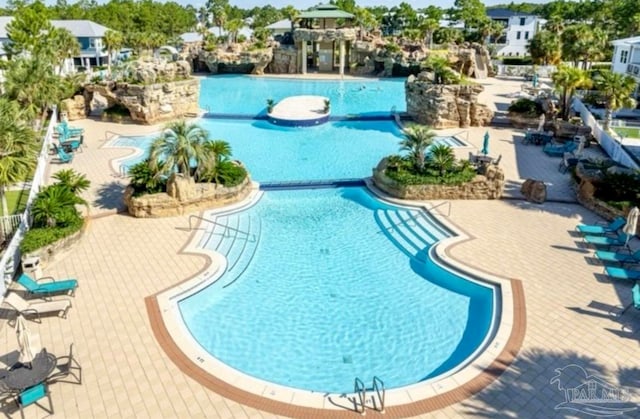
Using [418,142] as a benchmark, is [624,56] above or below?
above

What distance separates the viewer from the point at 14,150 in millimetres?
15805

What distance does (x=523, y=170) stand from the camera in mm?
24438

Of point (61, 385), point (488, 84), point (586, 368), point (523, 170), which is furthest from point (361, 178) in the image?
point (488, 84)

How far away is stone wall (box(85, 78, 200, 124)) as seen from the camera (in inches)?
1297

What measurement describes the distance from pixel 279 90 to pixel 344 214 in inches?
1290

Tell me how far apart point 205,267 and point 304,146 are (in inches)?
640

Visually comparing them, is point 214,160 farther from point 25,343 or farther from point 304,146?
point 25,343

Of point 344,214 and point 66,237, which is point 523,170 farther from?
point 66,237

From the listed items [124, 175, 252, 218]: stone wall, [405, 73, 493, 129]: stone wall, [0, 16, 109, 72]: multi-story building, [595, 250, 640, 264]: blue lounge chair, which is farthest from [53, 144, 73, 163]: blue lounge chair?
[0, 16, 109, 72]: multi-story building

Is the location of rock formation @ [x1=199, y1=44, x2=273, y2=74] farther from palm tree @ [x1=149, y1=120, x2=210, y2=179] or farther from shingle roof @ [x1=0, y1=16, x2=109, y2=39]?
palm tree @ [x1=149, y1=120, x2=210, y2=179]

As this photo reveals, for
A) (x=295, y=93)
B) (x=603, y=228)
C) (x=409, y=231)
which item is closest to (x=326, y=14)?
(x=295, y=93)

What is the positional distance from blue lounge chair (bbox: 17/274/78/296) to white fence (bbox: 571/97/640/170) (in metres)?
22.9

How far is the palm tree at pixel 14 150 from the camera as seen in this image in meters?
15.4

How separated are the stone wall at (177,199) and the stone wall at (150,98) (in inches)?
608
